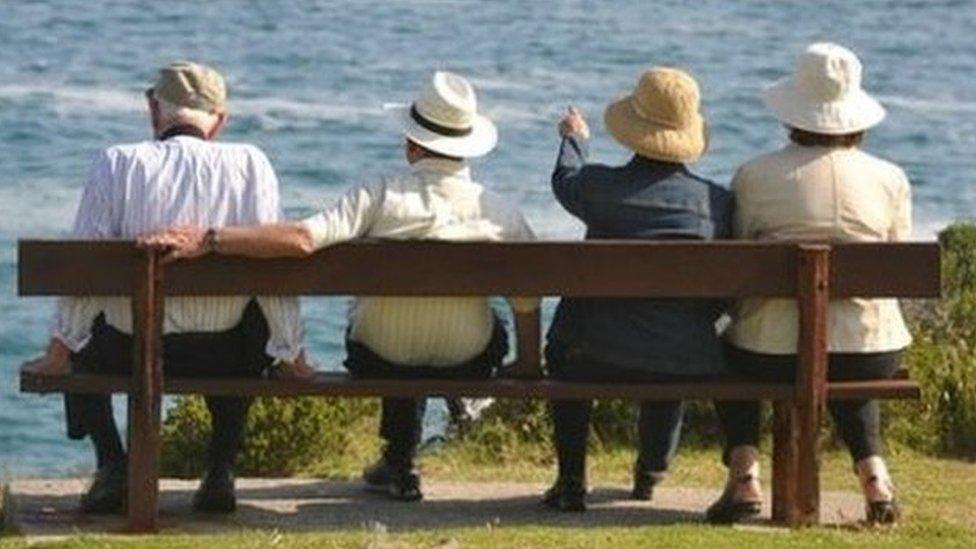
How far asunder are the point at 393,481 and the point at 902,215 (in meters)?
1.58

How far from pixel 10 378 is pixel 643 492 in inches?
384

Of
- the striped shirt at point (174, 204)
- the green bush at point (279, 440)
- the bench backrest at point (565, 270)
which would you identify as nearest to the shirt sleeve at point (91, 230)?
the striped shirt at point (174, 204)

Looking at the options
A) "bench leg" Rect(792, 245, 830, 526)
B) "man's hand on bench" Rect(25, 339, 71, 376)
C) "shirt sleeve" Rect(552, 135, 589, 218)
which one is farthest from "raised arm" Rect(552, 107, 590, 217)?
"man's hand on bench" Rect(25, 339, 71, 376)

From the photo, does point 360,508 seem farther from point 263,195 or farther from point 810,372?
point 810,372

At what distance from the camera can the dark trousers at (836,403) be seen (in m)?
9.02

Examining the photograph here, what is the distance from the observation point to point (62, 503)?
9281 millimetres

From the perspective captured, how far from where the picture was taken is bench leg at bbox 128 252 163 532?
8695mm

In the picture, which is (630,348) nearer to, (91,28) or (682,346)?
(682,346)

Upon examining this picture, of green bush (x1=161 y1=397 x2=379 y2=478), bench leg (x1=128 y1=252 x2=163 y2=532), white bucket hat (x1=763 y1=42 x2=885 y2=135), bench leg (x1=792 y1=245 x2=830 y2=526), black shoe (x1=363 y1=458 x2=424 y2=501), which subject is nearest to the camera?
bench leg (x1=128 y1=252 x2=163 y2=532)

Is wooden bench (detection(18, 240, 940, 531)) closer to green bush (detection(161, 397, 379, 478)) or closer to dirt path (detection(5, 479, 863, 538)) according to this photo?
dirt path (detection(5, 479, 863, 538))

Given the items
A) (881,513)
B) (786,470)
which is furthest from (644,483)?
(881,513)

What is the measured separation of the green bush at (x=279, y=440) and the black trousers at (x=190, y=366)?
1174mm

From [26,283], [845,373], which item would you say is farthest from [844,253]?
[26,283]

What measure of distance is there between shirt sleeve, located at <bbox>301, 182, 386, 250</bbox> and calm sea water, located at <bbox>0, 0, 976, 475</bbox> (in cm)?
783
